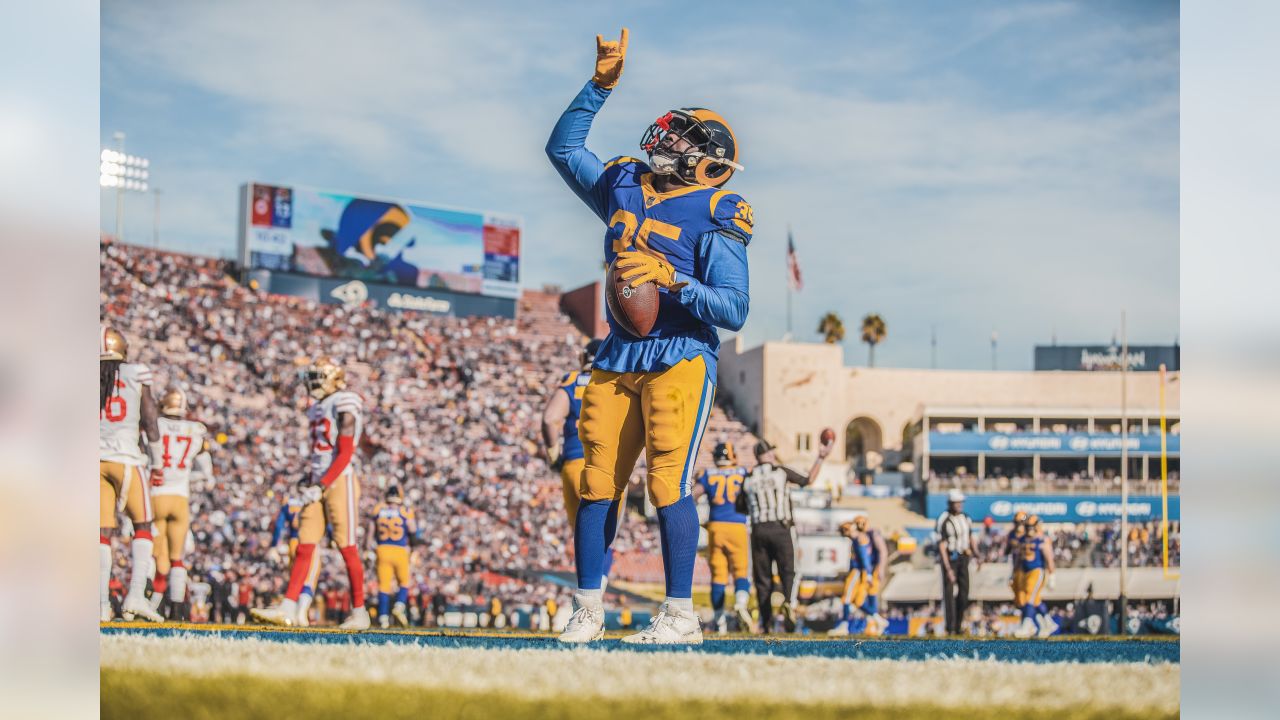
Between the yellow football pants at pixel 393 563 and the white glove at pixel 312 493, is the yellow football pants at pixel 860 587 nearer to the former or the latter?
the yellow football pants at pixel 393 563

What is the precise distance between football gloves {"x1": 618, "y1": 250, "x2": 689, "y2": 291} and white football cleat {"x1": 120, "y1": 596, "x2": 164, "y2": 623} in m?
4.72

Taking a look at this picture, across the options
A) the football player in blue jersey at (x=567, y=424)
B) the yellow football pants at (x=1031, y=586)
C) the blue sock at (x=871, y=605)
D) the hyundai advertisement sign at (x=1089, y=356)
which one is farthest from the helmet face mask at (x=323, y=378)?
the hyundai advertisement sign at (x=1089, y=356)

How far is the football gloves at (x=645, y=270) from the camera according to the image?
4477 mm

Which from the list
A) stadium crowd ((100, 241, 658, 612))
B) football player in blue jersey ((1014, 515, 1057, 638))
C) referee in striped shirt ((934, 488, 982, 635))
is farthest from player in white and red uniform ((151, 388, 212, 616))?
football player in blue jersey ((1014, 515, 1057, 638))

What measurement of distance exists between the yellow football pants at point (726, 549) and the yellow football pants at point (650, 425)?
6.48 metres

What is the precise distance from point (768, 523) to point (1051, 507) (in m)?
30.2

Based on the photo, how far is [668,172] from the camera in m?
4.87

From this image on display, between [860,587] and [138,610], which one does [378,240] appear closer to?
[860,587]

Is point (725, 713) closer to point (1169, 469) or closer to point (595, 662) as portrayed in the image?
point (595, 662)

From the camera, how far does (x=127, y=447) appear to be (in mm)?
8125

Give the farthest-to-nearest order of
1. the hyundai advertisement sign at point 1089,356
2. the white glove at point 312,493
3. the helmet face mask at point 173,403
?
the hyundai advertisement sign at point 1089,356 → the helmet face mask at point 173,403 → the white glove at point 312,493

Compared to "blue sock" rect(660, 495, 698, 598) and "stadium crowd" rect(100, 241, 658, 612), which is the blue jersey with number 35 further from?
"stadium crowd" rect(100, 241, 658, 612)

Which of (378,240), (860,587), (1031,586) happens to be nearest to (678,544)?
(1031,586)

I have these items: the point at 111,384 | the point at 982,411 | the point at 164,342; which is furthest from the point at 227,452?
the point at 982,411
